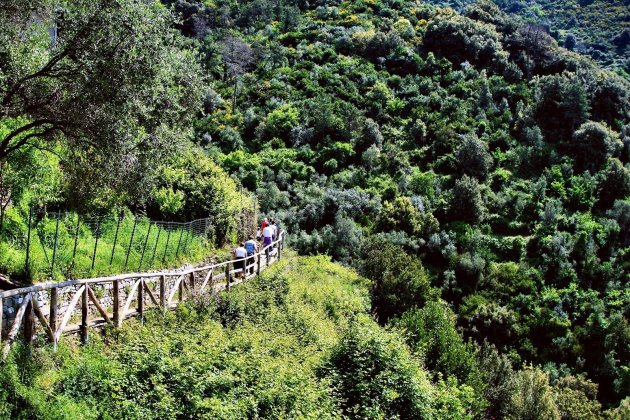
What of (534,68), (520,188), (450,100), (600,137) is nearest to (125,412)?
(520,188)

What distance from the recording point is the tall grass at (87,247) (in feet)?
42.6

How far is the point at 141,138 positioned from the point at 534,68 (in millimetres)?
61028

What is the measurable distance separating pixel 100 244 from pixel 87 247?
868 mm

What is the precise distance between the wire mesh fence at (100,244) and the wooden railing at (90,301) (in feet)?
2.88

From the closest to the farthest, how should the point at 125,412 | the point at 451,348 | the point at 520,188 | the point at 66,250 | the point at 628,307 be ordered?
1. the point at 125,412
2. the point at 66,250
3. the point at 451,348
4. the point at 628,307
5. the point at 520,188

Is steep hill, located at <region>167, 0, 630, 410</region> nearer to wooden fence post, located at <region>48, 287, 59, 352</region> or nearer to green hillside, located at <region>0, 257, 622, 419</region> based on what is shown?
green hillside, located at <region>0, 257, 622, 419</region>

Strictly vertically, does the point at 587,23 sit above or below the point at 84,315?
above

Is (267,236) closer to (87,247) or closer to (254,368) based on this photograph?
(87,247)

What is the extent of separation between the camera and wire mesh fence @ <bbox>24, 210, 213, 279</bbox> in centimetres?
1344

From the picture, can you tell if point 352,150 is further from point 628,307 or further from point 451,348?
point 451,348

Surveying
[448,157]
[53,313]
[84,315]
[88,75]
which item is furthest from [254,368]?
[448,157]

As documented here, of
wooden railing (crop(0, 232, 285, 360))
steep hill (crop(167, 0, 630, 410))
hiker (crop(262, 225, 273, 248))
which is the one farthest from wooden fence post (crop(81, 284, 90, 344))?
steep hill (crop(167, 0, 630, 410))

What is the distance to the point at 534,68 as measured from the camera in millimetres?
65438

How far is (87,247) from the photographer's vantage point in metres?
15.1
